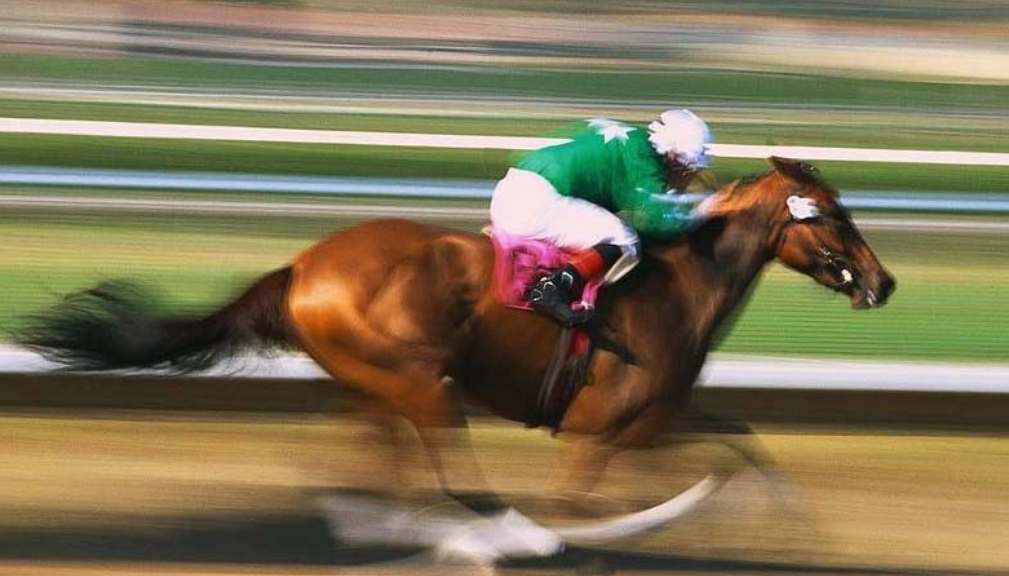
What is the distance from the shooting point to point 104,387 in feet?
21.7

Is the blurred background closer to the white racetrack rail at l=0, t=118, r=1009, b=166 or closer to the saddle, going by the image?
the white racetrack rail at l=0, t=118, r=1009, b=166

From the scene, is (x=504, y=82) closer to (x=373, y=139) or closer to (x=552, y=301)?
(x=373, y=139)

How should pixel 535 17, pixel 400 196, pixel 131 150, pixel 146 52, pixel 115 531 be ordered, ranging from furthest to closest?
pixel 535 17, pixel 146 52, pixel 131 150, pixel 400 196, pixel 115 531

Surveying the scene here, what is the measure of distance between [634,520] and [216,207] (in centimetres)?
614

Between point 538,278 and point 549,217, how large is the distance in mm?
168

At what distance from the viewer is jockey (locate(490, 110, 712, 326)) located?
5.04m

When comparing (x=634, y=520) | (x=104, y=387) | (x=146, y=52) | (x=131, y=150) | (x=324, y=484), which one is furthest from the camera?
(x=146, y=52)

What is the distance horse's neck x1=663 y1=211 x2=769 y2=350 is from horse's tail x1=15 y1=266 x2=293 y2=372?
1147 millimetres

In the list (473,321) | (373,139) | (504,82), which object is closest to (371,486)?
(473,321)

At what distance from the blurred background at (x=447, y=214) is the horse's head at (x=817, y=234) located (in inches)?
29.6

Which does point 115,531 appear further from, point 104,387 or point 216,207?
point 216,207

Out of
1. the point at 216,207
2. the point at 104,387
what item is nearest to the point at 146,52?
the point at 216,207

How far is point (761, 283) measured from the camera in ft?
31.0

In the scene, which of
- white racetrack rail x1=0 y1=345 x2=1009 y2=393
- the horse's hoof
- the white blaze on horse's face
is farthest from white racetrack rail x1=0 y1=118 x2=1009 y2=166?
the horse's hoof
